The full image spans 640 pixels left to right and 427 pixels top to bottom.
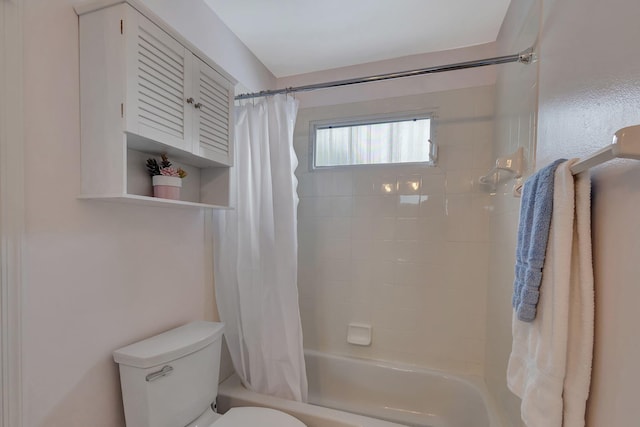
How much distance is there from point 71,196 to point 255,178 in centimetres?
83

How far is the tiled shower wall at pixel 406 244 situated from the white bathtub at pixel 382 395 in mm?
85

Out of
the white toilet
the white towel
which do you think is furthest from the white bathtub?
the white towel

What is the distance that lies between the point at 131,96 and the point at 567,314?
1382 millimetres

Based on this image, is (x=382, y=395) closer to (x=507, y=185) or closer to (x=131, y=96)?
(x=507, y=185)

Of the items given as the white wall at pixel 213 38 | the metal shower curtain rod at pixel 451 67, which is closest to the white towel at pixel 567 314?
the metal shower curtain rod at pixel 451 67

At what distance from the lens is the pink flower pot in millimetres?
1188

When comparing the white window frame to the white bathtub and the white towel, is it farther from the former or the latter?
the white bathtub

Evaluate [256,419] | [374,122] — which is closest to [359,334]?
[256,419]

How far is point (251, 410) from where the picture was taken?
135cm

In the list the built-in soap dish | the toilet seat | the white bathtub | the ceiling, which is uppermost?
the ceiling

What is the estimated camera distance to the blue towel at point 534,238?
69 centimetres

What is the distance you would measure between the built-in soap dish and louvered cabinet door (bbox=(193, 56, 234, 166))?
1.41 meters

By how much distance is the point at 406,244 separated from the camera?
1945 mm

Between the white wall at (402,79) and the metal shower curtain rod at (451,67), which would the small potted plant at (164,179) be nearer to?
the metal shower curtain rod at (451,67)
